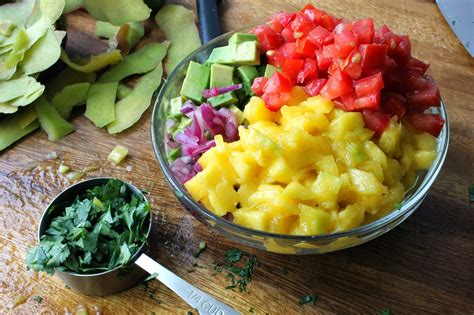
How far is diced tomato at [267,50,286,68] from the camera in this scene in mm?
1864

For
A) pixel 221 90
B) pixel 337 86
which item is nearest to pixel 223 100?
pixel 221 90

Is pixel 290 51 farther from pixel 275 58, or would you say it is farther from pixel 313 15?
pixel 313 15

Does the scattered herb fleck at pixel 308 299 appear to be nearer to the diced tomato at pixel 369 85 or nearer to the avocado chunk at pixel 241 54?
the diced tomato at pixel 369 85

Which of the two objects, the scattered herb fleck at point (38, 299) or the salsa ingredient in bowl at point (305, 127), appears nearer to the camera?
the salsa ingredient in bowl at point (305, 127)

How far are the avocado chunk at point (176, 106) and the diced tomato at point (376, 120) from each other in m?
0.60

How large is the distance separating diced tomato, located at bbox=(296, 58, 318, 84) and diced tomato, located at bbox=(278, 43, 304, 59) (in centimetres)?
5

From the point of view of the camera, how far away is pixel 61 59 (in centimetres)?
233

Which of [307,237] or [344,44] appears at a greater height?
[344,44]

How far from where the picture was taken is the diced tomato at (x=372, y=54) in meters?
1.68

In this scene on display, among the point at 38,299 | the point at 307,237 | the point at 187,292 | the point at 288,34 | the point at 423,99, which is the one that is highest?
the point at 288,34

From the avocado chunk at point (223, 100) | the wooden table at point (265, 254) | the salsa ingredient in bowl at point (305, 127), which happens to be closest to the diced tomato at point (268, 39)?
the salsa ingredient in bowl at point (305, 127)

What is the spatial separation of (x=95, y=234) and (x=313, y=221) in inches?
25.0

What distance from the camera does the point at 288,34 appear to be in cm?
192

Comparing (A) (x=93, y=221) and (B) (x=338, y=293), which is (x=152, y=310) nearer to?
(A) (x=93, y=221)
